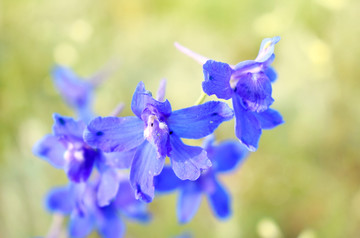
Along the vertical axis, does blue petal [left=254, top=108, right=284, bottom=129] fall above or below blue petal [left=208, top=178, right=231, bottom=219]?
above

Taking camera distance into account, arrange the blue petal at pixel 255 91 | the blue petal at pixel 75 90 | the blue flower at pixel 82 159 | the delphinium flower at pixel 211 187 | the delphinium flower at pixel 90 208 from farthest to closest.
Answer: the blue petal at pixel 75 90, the delphinium flower at pixel 211 187, the delphinium flower at pixel 90 208, the blue flower at pixel 82 159, the blue petal at pixel 255 91

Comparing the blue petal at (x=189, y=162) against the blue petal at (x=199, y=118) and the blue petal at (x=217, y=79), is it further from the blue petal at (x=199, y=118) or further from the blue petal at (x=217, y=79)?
the blue petal at (x=217, y=79)

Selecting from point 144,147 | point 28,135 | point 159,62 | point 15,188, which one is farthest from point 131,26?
point 144,147

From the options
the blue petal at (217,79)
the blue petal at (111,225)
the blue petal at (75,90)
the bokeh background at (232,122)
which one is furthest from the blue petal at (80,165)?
the bokeh background at (232,122)

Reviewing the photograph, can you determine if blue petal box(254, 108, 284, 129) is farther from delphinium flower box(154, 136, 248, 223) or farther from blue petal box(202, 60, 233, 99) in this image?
delphinium flower box(154, 136, 248, 223)

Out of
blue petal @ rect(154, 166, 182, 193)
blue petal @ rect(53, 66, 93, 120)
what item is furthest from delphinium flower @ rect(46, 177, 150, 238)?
blue petal @ rect(53, 66, 93, 120)

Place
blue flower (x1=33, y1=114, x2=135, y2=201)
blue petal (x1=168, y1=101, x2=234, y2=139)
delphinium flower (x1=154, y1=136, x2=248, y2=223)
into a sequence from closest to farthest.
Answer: blue petal (x1=168, y1=101, x2=234, y2=139)
blue flower (x1=33, y1=114, x2=135, y2=201)
delphinium flower (x1=154, y1=136, x2=248, y2=223)

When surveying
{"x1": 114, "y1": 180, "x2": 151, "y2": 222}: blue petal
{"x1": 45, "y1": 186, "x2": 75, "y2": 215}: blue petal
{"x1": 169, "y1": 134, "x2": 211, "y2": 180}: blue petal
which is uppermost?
{"x1": 169, "y1": 134, "x2": 211, "y2": 180}: blue petal
